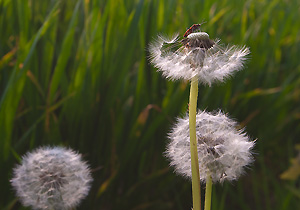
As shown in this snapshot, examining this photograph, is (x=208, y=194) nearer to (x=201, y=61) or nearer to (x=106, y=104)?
(x=201, y=61)

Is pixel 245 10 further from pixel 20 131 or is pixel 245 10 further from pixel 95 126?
pixel 20 131

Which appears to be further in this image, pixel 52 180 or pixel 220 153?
pixel 52 180

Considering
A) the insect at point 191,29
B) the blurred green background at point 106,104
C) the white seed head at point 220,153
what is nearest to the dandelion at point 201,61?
the insect at point 191,29

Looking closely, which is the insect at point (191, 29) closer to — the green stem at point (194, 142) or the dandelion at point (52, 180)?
the green stem at point (194, 142)

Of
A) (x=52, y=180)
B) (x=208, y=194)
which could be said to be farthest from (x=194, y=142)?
(x=52, y=180)

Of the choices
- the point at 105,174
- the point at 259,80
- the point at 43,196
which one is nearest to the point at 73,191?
the point at 43,196

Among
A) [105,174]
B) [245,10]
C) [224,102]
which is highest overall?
[245,10]
